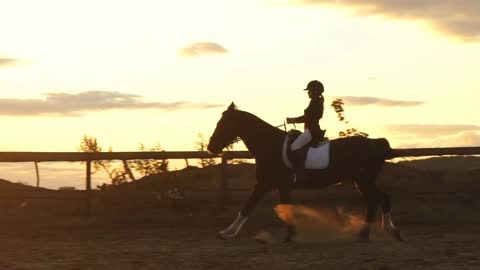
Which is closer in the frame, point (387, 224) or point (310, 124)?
point (310, 124)

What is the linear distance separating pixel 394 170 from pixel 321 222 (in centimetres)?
679

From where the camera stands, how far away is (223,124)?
11352 mm

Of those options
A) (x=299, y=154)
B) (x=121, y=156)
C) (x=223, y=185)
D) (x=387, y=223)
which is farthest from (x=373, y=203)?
(x=121, y=156)

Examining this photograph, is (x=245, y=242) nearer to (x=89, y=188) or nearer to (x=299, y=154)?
(x=299, y=154)

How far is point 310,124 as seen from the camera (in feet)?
35.5

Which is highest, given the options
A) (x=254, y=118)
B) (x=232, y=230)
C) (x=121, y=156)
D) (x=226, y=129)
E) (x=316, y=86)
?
(x=316, y=86)

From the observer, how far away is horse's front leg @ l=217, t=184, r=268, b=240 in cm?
1094

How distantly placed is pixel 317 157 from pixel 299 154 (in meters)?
0.32

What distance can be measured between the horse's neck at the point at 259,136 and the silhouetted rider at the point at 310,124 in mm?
285

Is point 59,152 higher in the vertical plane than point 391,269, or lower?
higher

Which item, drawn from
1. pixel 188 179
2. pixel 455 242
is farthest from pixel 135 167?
pixel 455 242

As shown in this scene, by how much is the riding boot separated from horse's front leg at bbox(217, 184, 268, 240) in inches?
20.7

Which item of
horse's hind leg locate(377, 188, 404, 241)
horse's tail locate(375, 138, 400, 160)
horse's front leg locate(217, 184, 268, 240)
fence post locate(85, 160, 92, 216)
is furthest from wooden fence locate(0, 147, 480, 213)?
horse's front leg locate(217, 184, 268, 240)

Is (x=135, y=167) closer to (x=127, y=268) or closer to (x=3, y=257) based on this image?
(x=3, y=257)
